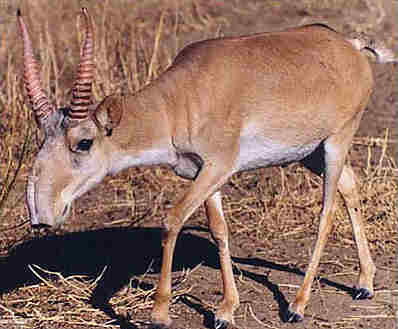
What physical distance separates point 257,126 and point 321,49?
36.7 inches

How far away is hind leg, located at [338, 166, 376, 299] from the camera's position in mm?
7305

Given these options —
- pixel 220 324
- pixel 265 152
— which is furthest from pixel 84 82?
pixel 220 324

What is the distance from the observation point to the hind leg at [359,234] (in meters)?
7.30

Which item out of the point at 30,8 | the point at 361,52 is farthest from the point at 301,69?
the point at 30,8

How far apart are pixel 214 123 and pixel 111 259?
7.50 ft

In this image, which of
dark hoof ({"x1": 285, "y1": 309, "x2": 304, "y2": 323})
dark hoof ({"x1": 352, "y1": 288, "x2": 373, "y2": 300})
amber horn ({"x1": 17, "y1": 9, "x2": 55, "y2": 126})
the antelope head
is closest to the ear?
the antelope head

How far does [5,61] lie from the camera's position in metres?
12.9

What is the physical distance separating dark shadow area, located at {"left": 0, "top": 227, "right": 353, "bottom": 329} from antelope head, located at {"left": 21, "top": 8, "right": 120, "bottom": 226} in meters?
1.27

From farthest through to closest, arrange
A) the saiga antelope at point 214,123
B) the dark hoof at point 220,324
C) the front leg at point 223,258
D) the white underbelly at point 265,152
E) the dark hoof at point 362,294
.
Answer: the dark hoof at point 362,294, the front leg at point 223,258, the dark hoof at point 220,324, the white underbelly at point 265,152, the saiga antelope at point 214,123

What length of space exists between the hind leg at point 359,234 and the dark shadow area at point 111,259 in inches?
5.8

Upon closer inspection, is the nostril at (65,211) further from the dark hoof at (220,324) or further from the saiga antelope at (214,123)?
the dark hoof at (220,324)

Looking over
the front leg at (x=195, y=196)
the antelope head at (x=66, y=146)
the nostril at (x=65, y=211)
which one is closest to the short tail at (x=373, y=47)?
the front leg at (x=195, y=196)

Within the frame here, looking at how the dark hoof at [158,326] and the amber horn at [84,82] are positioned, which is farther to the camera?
the dark hoof at [158,326]

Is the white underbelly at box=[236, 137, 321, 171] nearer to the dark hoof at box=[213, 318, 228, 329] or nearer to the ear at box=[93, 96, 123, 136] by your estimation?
the ear at box=[93, 96, 123, 136]
